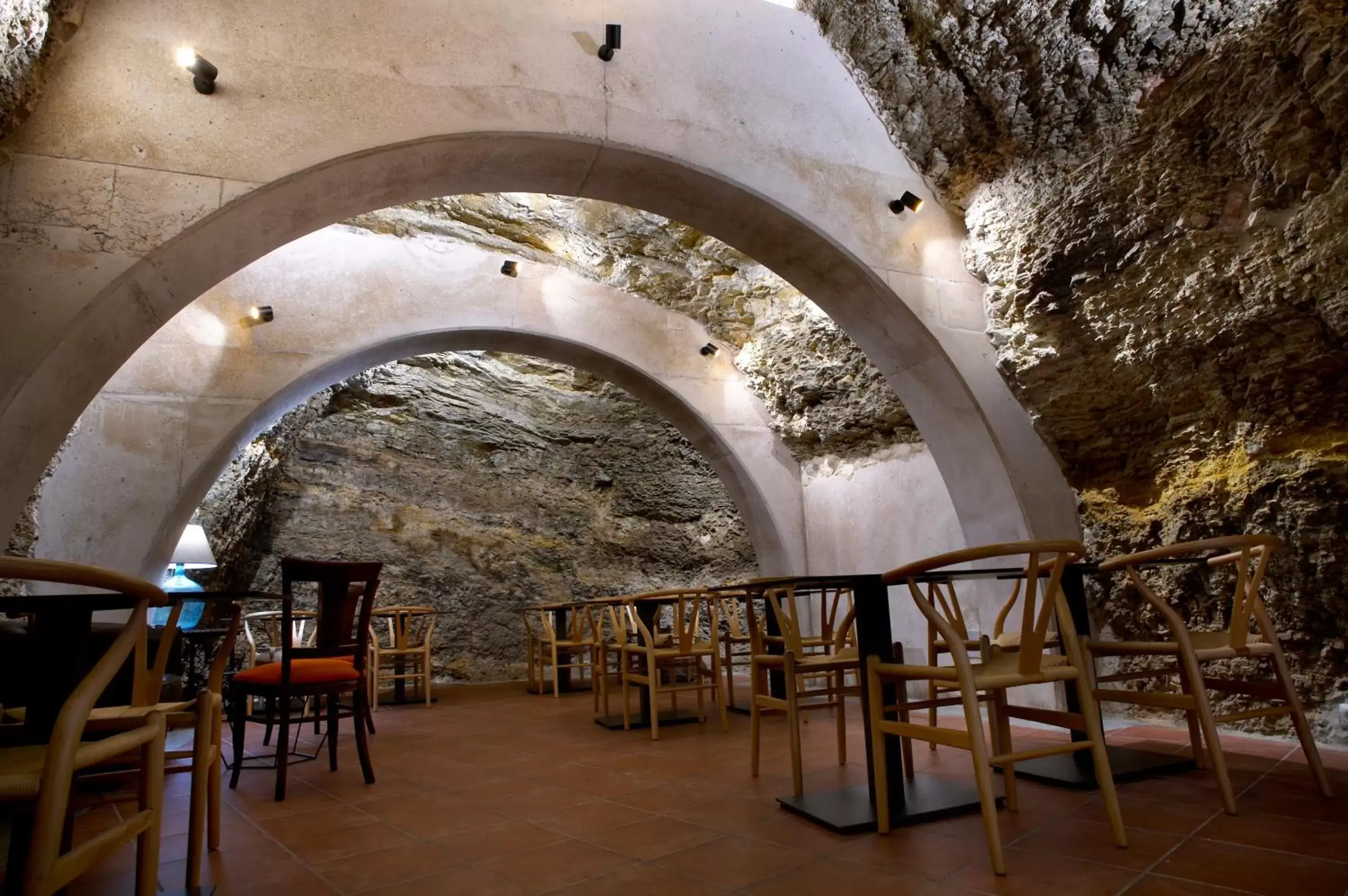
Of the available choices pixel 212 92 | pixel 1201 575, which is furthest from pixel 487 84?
pixel 1201 575

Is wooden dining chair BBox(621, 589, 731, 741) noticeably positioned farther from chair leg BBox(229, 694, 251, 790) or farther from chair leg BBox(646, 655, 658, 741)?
chair leg BBox(229, 694, 251, 790)

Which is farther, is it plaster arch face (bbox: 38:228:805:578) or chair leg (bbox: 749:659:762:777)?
plaster arch face (bbox: 38:228:805:578)

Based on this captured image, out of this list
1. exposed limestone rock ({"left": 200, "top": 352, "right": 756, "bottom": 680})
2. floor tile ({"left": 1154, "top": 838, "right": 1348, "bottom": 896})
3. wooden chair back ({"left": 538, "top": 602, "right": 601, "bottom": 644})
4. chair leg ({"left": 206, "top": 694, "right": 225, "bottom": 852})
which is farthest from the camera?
exposed limestone rock ({"left": 200, "top": 352, "right": 756, "bottom": 680})

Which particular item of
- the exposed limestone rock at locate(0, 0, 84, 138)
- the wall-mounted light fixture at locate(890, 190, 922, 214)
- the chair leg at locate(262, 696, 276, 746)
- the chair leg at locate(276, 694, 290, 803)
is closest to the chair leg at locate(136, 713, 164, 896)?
the chair leg at locate(276, 694, 290, 803)

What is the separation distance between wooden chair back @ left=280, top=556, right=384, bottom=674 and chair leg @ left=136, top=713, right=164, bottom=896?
1661 millimetres

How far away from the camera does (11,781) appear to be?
109cm

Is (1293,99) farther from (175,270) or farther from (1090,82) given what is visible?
(175,270)

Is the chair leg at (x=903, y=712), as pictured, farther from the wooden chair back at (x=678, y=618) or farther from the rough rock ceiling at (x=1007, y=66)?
the rough rock ceiling at (x=1007, y=66)

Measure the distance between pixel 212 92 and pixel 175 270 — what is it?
779mm

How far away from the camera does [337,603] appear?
3.43 m

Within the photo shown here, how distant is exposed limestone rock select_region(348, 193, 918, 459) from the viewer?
5906mm

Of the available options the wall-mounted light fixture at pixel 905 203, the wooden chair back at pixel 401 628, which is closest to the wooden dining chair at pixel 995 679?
the wall-mounted light fixture at pixel 905 203

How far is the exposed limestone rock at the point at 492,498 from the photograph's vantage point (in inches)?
313

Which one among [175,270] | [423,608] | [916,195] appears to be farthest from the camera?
[423,608]
